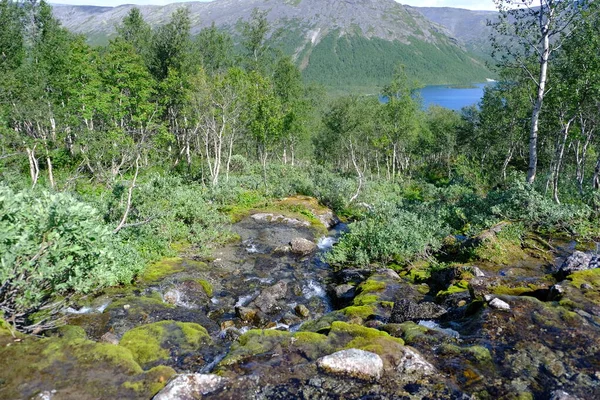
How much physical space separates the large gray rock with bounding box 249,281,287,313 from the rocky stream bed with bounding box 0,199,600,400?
71mm

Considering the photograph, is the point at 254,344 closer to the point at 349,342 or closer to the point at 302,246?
the point at 349,342

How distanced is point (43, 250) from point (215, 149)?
98.7ft

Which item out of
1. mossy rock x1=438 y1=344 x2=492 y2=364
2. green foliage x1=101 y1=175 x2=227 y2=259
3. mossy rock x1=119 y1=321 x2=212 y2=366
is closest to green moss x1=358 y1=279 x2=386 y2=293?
mossy rock x1=438 y1=344 x2=492 y2=364

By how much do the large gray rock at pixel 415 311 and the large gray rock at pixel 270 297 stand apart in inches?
247

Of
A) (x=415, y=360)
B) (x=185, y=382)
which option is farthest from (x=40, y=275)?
(x=415, y=360)

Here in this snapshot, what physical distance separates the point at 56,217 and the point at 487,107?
2009 inches

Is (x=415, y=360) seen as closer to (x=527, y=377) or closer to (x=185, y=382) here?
(x=527, y=377)

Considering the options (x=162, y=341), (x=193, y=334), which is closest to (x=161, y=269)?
(x=193, y=334)

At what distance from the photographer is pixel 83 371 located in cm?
829

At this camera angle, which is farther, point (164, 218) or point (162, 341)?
point (164, 218)

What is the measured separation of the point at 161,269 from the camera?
2034cm

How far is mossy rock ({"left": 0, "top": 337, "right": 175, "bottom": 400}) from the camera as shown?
767 centimetres

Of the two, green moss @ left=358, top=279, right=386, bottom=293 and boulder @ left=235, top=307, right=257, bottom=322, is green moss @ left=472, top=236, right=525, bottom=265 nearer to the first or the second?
green moss @ left=358, top=279, right=386, bottom=293

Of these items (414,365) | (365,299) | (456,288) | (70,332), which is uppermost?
(70,332)
